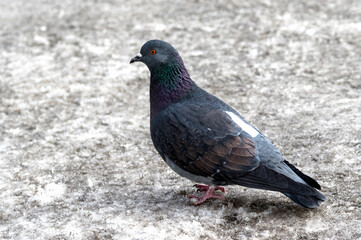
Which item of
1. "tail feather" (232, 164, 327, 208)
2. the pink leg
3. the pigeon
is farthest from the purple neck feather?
"tail feather" (232, 164, 327, 208)

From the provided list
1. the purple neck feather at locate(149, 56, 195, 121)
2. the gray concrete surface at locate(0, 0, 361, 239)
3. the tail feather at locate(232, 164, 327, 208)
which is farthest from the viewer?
the purple neck feather at locate(149, 56, 195, 121)

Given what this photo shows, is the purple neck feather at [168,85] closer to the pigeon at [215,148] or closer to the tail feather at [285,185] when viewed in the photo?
the pigeon at [215,148]

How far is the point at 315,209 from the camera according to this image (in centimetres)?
388

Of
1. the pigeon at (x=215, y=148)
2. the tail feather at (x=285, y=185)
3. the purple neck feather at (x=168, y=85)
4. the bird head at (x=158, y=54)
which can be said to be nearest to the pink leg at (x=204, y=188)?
the pigeon at (x=215, y=148)

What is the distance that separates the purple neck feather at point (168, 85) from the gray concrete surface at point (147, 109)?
72 centimetres

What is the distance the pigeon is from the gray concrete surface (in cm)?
25

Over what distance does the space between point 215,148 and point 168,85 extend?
0.71 metres

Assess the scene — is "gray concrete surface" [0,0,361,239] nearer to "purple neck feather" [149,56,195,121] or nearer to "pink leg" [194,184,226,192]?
"pink leg" [194,184,226,192]

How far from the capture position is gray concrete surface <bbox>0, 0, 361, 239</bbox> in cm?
390

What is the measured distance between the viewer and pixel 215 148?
387 centimetres

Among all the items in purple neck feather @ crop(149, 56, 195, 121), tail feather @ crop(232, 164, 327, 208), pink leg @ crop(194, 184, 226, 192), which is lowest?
pink leg @ crop(194, 184, 226, 192)

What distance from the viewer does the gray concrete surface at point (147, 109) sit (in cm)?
390

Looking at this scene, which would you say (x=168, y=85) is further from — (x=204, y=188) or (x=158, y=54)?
(x=204, y=188)

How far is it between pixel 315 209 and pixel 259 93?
91.8 inches
